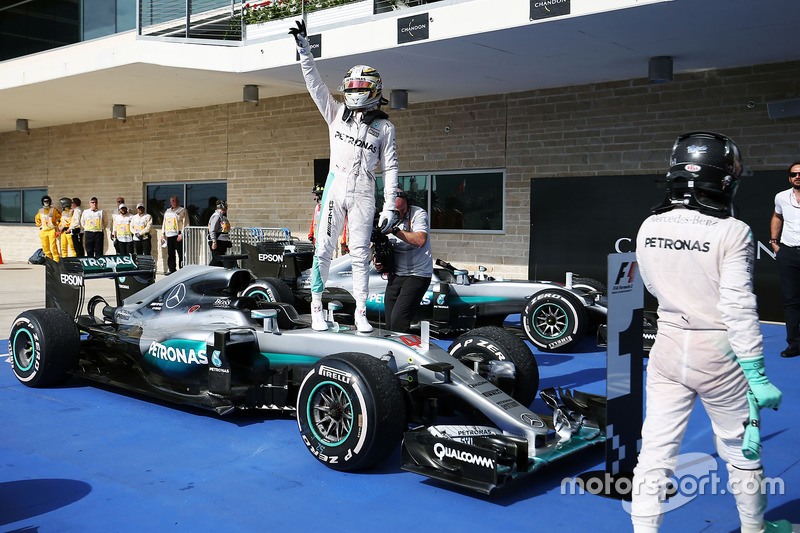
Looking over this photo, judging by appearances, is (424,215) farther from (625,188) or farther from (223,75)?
(223,75)

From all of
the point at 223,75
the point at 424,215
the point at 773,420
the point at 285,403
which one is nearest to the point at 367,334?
the point at 285,403

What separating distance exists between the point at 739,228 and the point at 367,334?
8.66ft

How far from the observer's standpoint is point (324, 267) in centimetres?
526

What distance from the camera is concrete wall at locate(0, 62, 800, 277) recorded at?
10523mm

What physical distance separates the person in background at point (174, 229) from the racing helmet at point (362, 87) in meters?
12.3

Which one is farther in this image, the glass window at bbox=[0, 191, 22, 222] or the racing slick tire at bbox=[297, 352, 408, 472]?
the glass window at bbox=[0, 191, 22, 222]

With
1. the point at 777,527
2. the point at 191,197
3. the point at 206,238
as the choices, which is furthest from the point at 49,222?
the point at 777,527

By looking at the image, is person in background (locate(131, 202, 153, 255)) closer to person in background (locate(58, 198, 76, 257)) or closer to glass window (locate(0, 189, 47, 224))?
person in background (locate(58, 198, 76, 257))

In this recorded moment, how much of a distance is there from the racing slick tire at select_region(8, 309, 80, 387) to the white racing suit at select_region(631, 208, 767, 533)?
4.53m

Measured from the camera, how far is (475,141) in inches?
518

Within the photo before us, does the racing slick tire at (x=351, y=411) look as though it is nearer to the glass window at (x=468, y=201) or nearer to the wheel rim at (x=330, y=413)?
the wheel rim at (x=330, y=413)

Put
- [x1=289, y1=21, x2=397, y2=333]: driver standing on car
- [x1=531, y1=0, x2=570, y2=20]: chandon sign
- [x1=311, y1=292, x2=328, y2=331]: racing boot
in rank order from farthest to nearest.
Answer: [x1=531, y1=0, x2=570, y2=20]: chandon sign → [x1=289, y1=21, x2=397, y2=333]: driver standing on car → [x1=311, y1=292, x2=328, y2=331]: racing boot

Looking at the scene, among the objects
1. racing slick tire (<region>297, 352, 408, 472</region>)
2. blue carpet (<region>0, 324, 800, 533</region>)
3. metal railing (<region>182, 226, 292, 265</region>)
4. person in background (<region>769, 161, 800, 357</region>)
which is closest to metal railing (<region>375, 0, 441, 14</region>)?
metal railing (<region>182, 226, 292, 265</region>)

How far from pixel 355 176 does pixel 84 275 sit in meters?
2.66
